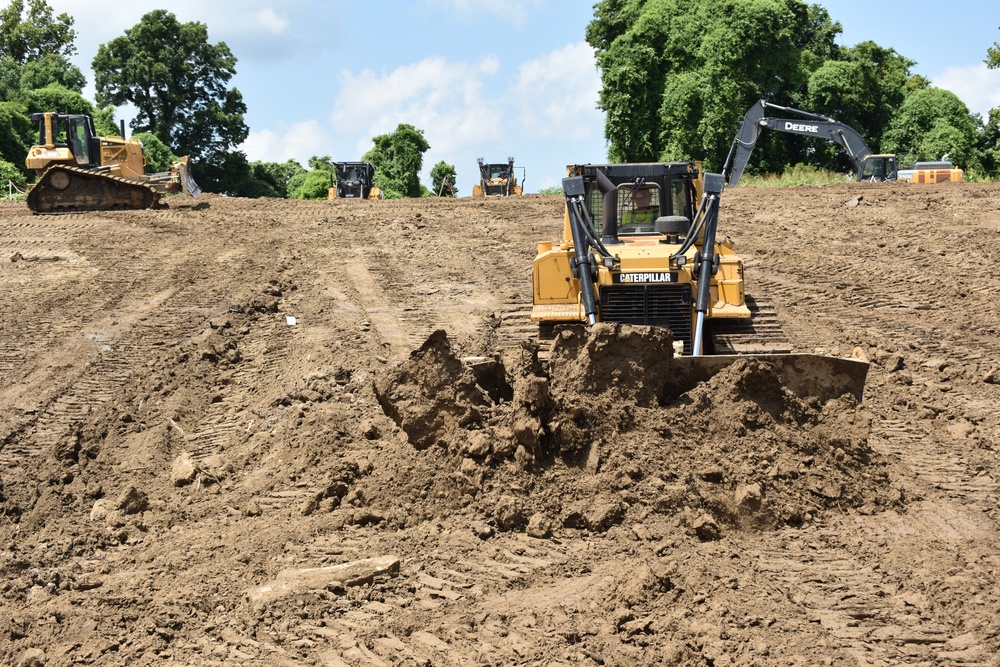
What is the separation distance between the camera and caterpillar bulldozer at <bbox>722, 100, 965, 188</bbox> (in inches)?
998

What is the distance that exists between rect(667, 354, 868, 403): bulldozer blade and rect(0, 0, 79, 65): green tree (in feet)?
154

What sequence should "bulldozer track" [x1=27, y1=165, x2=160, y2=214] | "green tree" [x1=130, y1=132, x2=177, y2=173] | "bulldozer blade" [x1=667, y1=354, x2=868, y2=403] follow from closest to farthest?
"bulldozer blade" [x1=667, y1=354, x2=868, y2=403] → "bulldozer track" [x1=27, y1=165, x2=160, y2=214] → "green tree" [x1=130, y1=132, x2=177, y2=173]

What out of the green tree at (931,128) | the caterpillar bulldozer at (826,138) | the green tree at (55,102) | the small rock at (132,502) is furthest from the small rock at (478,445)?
the green tree at (55,102)

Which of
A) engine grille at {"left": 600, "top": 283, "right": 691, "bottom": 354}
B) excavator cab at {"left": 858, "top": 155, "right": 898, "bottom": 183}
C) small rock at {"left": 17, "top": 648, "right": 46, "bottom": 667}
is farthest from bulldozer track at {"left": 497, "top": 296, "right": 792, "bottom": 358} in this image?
excavator cab at {"left": 858, "top": 155, "right": 898, "bottom": 183}

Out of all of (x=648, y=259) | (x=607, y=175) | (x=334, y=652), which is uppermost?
(x=607, y=175)

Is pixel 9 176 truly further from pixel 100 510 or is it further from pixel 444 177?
pixel 100 510

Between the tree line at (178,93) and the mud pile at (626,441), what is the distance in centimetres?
3282

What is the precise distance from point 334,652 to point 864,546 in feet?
11.1

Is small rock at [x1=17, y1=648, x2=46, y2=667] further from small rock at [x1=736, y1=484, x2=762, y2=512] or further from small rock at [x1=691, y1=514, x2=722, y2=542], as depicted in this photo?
small rock at [x1=736, y1=484, x2=762, y2=512]

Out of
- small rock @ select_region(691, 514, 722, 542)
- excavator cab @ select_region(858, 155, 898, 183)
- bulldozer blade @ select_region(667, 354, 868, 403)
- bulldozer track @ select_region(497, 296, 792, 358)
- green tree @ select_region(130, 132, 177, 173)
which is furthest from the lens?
green tree @ select_region(130, 132, 177, 173)

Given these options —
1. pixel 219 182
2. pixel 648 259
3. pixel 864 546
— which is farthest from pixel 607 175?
pixel 219 182

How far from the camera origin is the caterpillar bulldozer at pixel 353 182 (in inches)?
1207

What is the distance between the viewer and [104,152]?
24219 millimetres

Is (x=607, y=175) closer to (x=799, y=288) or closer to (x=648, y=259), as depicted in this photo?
(x=648, y=259)
